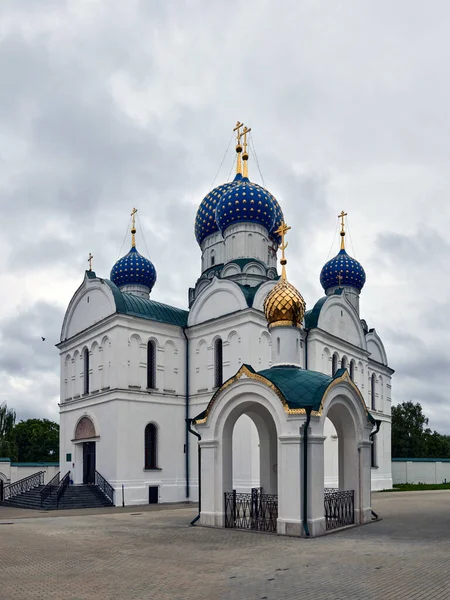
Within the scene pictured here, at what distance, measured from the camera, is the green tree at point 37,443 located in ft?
160

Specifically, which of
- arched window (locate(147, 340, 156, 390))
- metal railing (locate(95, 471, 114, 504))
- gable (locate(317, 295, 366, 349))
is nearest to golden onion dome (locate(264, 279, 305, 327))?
arched window (locate(147, 340, 156, 390))

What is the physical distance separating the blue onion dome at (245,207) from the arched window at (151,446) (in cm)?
928

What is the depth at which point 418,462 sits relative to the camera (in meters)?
38.2

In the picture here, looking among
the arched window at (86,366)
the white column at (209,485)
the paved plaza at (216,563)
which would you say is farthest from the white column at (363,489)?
the arched window at (86,366)

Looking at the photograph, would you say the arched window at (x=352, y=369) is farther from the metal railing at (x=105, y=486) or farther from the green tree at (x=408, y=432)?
the green tree at (x=408, y=432)

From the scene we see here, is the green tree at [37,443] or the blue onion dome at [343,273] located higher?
the blue onion dome at [343,273]

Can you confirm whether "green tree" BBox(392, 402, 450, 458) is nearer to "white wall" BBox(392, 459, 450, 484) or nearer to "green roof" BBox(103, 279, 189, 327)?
"white wall" BBox(392, 459, 450, 484)

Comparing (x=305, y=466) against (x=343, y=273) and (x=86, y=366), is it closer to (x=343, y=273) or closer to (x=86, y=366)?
(x=86, y=366)

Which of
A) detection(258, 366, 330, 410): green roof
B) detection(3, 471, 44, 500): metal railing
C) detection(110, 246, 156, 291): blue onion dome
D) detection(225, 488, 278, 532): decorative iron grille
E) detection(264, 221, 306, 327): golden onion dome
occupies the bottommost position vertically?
detection(3, 471, 44, 500): metal railing

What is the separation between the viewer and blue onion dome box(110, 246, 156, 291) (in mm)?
29469

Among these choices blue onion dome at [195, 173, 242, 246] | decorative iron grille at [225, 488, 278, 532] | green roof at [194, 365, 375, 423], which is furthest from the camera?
blue onion dome at [195, 173, 242, 246]

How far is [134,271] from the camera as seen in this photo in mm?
29422

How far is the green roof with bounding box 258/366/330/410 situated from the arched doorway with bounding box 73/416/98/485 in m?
11.1

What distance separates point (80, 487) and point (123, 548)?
37.2ft
